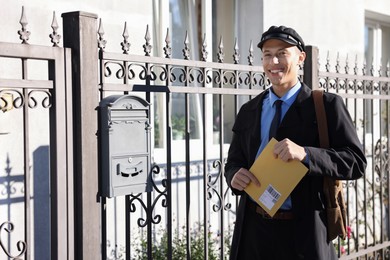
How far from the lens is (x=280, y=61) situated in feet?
10.4

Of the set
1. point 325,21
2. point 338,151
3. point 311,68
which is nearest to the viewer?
point 338,151

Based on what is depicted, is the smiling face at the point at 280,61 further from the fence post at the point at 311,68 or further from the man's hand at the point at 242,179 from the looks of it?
the fence post at the point at 311,68

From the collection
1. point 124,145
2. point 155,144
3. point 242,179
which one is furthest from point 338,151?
point 155,144

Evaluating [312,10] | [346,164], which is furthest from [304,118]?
[312,10]

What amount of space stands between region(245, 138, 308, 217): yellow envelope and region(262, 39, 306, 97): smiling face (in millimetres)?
328

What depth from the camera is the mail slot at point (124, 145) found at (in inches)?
132

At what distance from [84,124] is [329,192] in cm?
130

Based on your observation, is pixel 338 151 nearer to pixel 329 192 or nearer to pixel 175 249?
→ pixel 329 192

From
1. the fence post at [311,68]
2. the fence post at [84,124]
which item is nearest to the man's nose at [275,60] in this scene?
the fence post at [84,124]

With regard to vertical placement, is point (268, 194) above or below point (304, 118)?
below

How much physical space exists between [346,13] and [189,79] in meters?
4.73

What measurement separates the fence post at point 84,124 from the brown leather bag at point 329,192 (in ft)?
3.79

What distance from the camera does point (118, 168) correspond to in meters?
3.41

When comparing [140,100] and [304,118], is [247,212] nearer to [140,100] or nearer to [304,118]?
[304,118]
